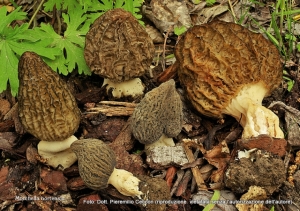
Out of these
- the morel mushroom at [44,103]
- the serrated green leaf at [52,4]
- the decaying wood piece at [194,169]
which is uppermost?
the serrated green leaf at [52,4]

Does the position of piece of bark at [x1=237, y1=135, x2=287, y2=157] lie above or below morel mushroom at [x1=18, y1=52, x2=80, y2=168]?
below

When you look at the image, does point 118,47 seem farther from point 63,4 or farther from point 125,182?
point 125,182

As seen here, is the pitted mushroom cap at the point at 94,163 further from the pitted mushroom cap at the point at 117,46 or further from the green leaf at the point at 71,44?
the green leaf at the point at 71,44

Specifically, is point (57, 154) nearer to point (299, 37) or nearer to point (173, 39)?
point (173, 39)

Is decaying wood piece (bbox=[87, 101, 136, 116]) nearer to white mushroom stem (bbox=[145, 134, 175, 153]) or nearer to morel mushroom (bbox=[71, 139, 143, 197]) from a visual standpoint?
white mushroom stem (bbox=[145, 134, 175, 153])

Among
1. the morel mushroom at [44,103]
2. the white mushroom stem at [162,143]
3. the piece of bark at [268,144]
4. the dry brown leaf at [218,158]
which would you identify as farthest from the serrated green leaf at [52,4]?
the piece of bark at [268,144]

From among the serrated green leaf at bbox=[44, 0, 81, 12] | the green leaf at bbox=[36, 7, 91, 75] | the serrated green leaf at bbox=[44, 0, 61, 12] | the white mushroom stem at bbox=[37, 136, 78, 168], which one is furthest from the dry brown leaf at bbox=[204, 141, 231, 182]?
the serrated green leaf at bbox=[44, 0, 61, 12]

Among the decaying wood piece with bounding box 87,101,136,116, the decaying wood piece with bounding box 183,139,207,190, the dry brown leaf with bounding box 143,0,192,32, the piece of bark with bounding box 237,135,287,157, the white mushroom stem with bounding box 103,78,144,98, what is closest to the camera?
the piece of bark with bounding box 237,135,287,157

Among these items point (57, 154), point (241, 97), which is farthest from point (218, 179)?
point (57, 154)
